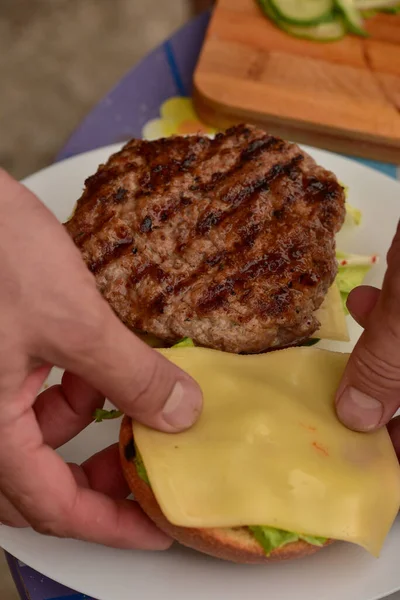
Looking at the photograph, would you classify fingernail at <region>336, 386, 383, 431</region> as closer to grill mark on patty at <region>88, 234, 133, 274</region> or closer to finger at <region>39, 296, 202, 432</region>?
finger at <region>39, 296, 202, 432</region>

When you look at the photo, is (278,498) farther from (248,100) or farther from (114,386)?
(248,100)

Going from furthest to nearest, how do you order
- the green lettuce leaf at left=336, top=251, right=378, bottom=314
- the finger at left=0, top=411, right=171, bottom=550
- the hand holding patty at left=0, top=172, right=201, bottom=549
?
the green lettuce leaf at left=336, top=251, right=378, bottom=314 → the finger at left=0, top=411, right=171, bottom=550 → the hand holding patty at left=0, top=172, right=201, bottom=549

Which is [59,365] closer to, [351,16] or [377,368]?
[377,368]

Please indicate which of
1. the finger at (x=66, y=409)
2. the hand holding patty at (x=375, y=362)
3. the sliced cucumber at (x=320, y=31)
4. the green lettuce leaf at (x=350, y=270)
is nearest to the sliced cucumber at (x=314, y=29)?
the sliced cucumber at (x=320, y=31)

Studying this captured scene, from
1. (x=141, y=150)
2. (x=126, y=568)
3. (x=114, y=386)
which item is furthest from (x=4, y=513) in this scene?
(x=141, y=150)

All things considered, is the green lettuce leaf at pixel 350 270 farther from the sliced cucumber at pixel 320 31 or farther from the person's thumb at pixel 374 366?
the sliced cucumber at pixel 320 31

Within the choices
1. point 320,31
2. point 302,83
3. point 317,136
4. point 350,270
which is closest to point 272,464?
point 350,270

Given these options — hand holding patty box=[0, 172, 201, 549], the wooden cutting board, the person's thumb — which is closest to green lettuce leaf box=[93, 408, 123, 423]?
hand holding patty box=[0, 172, 201, 549]

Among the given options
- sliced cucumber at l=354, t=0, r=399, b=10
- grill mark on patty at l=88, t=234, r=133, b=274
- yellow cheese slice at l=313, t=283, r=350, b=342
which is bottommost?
yellow cheese slice at l=313, t=283, r=350, b=342
